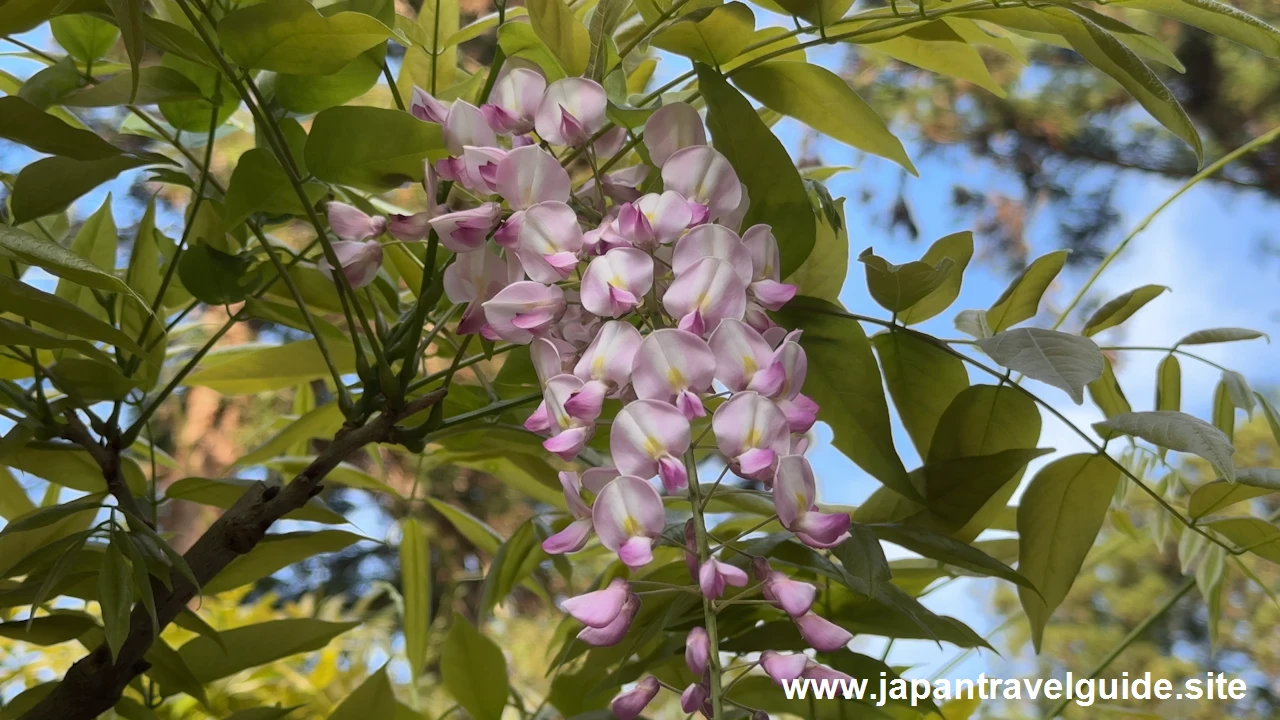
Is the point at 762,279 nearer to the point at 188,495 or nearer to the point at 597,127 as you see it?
the point at 597,127

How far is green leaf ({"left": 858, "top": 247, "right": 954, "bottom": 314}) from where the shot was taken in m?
0.26

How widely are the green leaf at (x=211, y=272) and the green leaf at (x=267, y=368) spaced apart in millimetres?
56

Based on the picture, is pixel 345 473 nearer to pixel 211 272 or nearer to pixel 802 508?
pixel 211 272

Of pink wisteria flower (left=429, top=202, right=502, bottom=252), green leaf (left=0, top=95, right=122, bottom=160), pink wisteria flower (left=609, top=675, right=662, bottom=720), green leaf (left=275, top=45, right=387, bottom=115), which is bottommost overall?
pink wisteria flower (left=609, top=675, right=662, bottom=720)

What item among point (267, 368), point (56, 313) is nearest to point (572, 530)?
point (56, 313)

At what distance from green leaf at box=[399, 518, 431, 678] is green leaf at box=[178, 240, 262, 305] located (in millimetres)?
133

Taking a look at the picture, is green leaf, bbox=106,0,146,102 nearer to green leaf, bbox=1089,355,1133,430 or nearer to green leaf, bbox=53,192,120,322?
green leaf, bbox=53,192,120,322

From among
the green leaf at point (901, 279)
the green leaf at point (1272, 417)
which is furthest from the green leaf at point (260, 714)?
the green leaf at point (1272, 417)

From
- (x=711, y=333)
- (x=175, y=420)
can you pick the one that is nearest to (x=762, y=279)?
(x=711, y=333)

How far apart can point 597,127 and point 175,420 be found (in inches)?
88.8

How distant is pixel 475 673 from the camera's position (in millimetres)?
367

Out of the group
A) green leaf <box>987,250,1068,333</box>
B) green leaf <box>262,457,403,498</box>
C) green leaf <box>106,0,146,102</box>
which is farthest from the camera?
green leaf <box>262,457,403,498</box>

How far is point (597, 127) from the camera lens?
25 centimetres

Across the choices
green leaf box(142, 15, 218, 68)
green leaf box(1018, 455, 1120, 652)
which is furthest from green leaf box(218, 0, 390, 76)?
green leaf box(1018, 455, 1120, 652)
